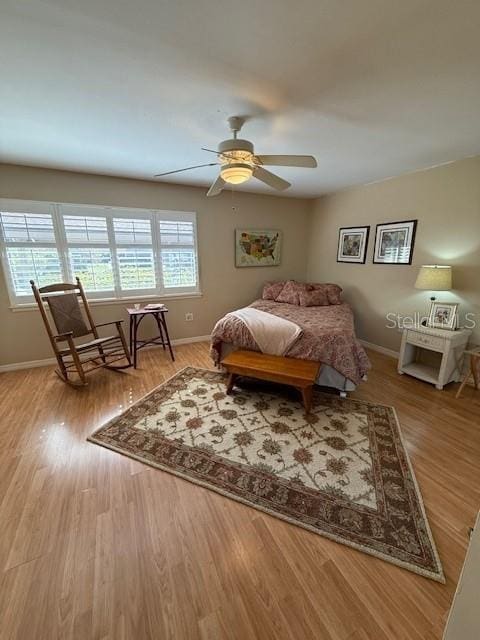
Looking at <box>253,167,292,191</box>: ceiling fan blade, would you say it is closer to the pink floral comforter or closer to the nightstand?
the pink floral comforter

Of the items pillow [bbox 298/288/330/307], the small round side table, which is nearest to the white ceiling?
the small round side table

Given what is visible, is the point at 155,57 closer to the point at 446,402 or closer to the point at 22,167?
the point at 22,167

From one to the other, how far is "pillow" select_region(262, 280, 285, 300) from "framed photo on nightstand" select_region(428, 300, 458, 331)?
2.08 metres

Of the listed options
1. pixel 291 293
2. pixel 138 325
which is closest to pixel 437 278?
pixel 291 293

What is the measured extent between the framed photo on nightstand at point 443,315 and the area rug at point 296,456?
1222 millimetres

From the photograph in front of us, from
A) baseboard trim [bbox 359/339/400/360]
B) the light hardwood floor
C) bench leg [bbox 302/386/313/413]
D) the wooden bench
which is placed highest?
the wooden bench

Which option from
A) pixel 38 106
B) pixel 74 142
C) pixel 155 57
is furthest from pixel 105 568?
pixel 74 142

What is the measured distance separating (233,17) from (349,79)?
0.78 m

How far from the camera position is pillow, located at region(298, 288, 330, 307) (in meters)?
3.87

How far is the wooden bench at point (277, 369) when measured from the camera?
2242mm

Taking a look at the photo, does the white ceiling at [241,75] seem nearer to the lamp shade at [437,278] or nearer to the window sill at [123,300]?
Result: the lamp shade at [437,278]

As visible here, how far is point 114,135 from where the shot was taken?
7.22 ft

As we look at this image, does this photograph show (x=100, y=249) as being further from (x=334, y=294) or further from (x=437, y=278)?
(x=437, y=278)

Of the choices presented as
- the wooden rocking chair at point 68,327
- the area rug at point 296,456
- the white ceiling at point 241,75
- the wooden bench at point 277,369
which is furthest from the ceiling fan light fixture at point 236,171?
the wooden rocking chair at point 68,327
